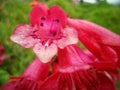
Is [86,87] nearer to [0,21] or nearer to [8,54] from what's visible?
[8,54]

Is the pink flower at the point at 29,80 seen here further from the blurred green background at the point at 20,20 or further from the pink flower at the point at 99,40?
the blurred green background at the point at 20,20

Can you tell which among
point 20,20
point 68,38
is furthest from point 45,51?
point 20,20

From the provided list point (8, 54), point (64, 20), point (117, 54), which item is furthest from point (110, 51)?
point (8, 54)

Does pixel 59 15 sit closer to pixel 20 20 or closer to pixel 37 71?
pixel 37 71

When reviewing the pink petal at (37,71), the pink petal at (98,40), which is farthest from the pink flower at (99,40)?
the pink petal at (37,71)

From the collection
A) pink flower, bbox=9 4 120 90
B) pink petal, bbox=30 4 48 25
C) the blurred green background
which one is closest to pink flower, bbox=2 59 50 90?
pink flower, bbox=9 4 120 90

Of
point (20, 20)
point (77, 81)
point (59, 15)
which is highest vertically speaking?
point (59, 15)

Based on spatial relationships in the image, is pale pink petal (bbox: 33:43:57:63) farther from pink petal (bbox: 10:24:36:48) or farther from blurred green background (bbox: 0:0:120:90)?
blurred green background (bbox: 0:0:120:90)
